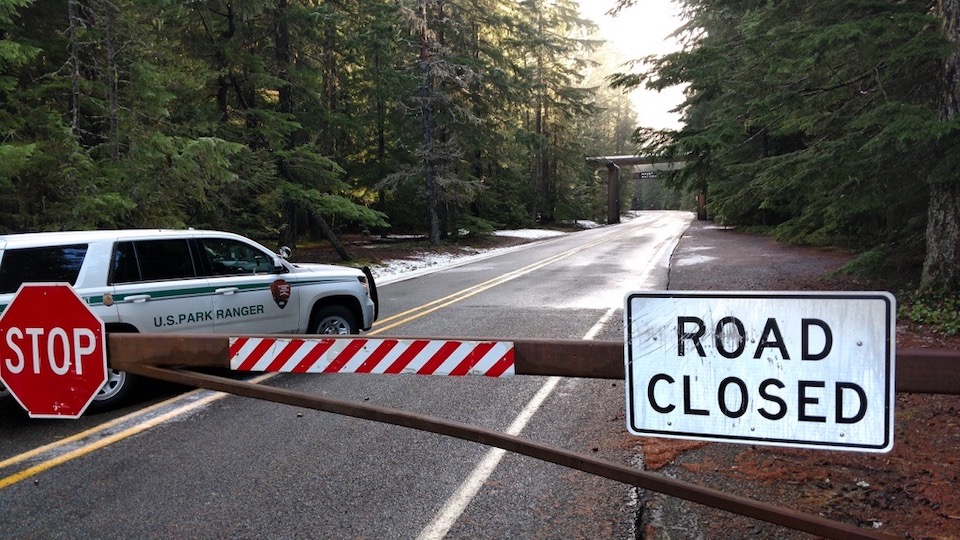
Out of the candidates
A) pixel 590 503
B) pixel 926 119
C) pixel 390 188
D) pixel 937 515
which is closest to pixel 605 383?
pixel 590 503

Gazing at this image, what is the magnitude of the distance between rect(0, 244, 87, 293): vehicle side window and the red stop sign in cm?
324

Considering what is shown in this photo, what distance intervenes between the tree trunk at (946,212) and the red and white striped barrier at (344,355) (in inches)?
336

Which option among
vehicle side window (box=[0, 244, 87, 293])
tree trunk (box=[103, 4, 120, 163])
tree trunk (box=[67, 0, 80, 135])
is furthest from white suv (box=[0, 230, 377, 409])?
tree trunk (box=[67, 0, 80, 135])

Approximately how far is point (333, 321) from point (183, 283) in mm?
2171

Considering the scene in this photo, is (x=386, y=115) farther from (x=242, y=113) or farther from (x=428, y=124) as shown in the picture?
(x=242, y=113)

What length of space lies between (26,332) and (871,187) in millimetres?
10654

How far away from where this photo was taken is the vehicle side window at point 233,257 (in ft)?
24.0

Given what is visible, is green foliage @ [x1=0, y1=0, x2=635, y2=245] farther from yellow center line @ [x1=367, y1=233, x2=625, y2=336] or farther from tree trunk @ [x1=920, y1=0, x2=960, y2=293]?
tree trunk @ [x1=920, y1=0, x2=960, y2=293]

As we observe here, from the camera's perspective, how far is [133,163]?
40.1ft

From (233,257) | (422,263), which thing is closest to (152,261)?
(233,257)

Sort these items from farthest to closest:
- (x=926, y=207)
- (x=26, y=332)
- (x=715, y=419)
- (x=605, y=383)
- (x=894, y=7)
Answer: (x=926, y=207) < (x=894, y=7) < (x=605, y=383) < (x=26, y=332) < (x=715, y=419)

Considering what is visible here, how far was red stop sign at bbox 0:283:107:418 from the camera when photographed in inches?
116

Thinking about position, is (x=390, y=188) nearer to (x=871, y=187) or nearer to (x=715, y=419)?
(x=871, y=187)

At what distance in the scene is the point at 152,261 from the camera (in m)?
6.73
